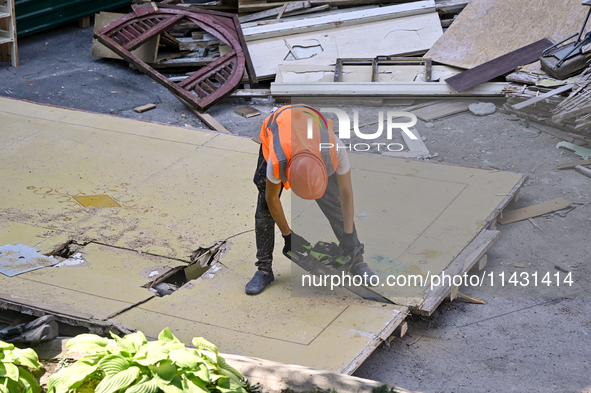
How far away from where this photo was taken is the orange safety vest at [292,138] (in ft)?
10.6

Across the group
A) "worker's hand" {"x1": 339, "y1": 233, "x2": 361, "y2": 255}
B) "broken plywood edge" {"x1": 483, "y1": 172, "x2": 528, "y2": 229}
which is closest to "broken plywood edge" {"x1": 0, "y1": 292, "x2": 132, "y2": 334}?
"worker's hand" {"x1": 339, "y1": 233, "x2": 361, "y2": 255}

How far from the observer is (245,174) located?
18.0 ft

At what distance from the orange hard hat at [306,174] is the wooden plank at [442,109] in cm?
438

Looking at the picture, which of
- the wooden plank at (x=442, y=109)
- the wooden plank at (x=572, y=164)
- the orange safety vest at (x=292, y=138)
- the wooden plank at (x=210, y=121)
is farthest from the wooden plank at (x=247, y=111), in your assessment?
the orange safety vest at (x=292, y=138)

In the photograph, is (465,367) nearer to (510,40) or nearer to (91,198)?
(91,198)

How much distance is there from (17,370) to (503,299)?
3.12 m

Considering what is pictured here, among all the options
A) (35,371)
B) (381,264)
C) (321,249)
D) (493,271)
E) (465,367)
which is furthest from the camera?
(493,271)

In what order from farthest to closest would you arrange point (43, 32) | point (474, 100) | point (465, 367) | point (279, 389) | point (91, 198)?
point (43, 32) < point (474, 100) < point (91, 198) < point (465, 367) < point (279, 389)

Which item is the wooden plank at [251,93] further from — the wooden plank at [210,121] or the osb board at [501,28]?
the osb board at [501,28]

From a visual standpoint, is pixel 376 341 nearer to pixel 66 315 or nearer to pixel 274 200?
pixel 274 200

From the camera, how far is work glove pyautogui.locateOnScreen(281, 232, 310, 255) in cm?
370

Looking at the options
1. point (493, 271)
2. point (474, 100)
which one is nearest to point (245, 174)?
point (493, 271)

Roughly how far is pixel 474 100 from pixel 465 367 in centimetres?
494

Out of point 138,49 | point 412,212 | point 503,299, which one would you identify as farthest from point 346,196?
point 138,49
